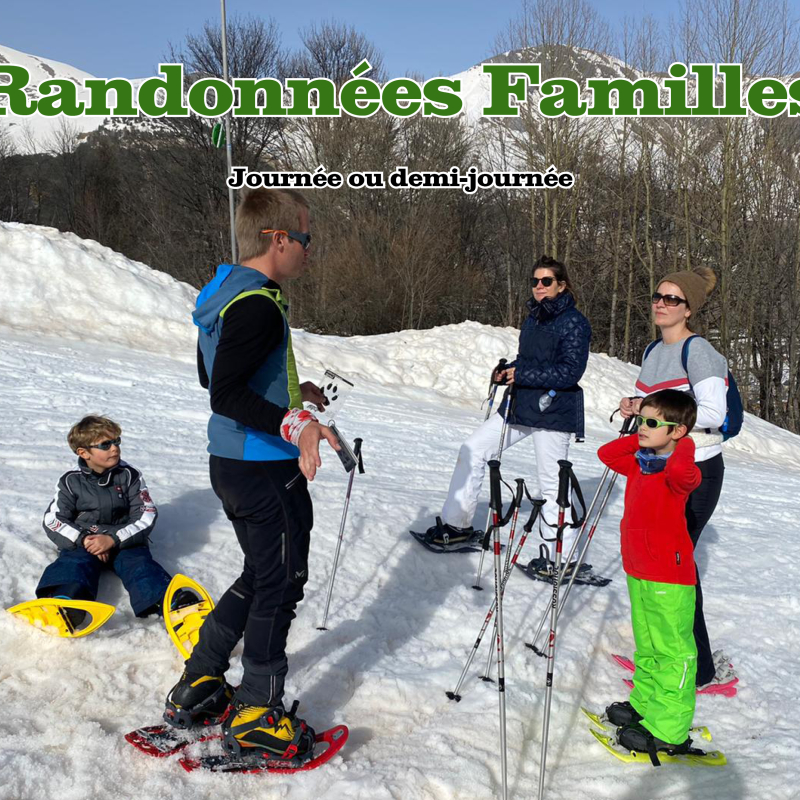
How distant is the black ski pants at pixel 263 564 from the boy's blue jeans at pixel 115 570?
3.36 ft

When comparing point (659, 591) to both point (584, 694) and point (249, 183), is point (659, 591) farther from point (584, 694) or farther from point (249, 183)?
point (249, 183)

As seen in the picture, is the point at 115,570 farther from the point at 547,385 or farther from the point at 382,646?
the point at 547,385

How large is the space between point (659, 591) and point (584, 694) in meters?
0.87

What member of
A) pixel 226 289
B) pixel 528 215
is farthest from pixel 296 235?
pixel 528 215

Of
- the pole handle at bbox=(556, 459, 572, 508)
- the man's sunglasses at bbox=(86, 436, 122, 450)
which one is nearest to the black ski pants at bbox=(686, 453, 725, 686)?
Result: the pole handle at bbox=(556, 459, 572, 508)

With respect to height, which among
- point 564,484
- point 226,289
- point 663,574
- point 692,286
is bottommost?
point 663,574

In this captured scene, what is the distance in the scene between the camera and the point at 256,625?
9.48 feet

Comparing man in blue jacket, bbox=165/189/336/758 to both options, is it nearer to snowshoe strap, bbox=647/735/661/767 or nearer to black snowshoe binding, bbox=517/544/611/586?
snowshoe strap, bbox=647/735/661/767

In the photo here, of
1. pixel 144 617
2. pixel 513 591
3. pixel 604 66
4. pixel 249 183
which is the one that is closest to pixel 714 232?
pixel 604 66

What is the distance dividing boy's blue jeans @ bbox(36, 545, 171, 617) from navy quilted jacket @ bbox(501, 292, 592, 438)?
7.89ft

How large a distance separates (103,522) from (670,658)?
2831 mm

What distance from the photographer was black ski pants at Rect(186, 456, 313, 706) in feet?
9.25

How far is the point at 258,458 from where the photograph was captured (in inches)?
111

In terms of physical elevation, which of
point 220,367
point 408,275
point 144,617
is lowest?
point 144,617
